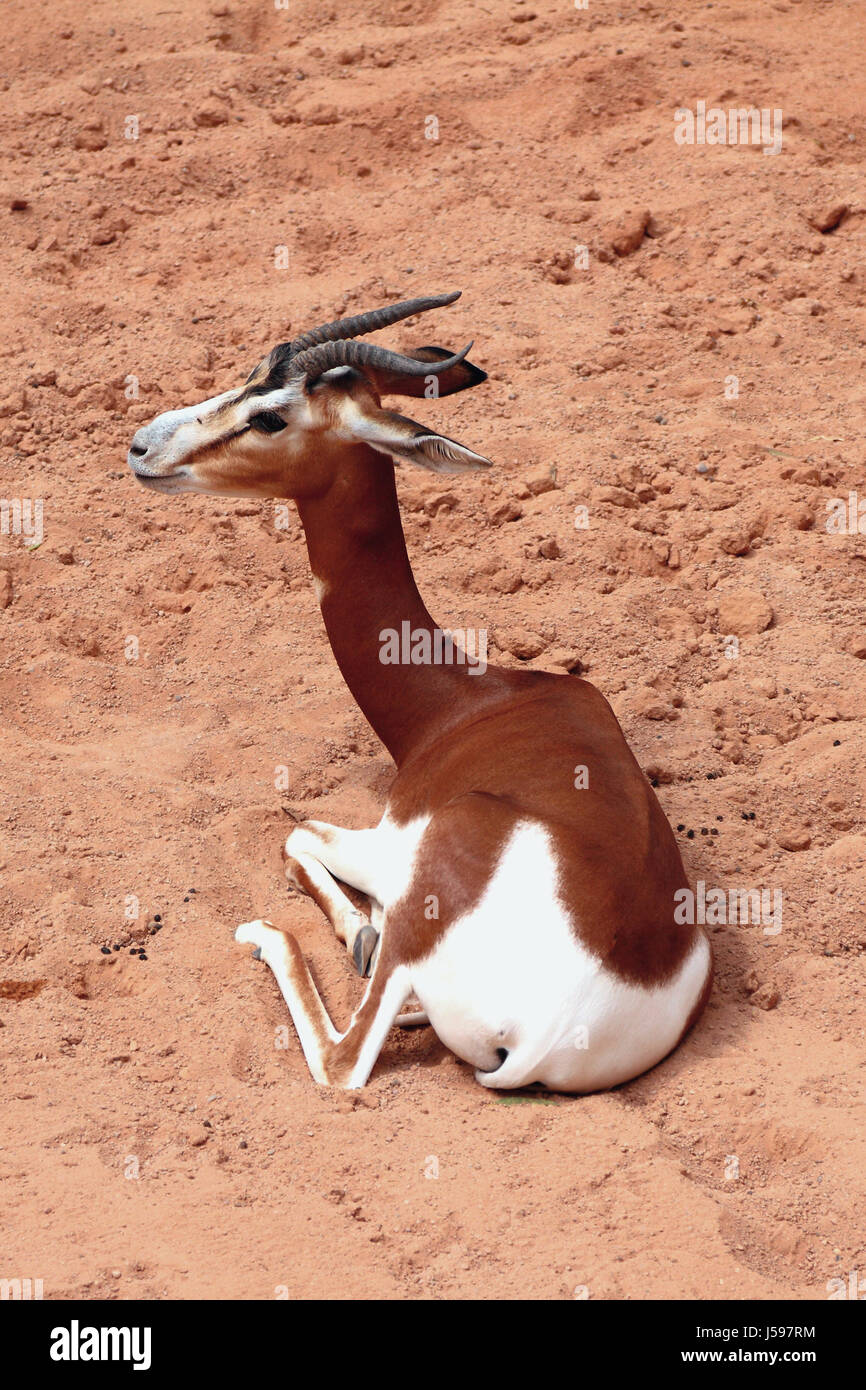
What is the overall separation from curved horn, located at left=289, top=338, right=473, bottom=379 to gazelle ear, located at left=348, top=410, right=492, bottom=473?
0.48ft

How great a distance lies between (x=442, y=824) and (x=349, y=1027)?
641 mm

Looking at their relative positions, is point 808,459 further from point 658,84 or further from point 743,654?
point 658,84

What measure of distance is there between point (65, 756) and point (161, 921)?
3.48 feet

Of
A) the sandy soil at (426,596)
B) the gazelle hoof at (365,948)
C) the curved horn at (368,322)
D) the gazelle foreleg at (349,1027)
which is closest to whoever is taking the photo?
the sandy soil at (426,596)

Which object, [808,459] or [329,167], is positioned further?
[329,167]

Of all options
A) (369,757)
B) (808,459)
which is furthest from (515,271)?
(369,757)

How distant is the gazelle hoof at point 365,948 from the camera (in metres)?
4.73

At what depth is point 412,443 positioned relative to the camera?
14.3 ft

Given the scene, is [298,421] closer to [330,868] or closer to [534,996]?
[330,868]

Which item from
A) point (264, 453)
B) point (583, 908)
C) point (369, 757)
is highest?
point (264, 453)

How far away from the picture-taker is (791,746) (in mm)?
5602

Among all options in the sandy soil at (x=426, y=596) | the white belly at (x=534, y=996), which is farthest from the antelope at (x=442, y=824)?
the sandy soil at (x=426, y=596)

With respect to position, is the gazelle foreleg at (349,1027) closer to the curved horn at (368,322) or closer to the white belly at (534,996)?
the white belly at (534,996)

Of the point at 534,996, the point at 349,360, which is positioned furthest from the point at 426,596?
the point at 534,996
